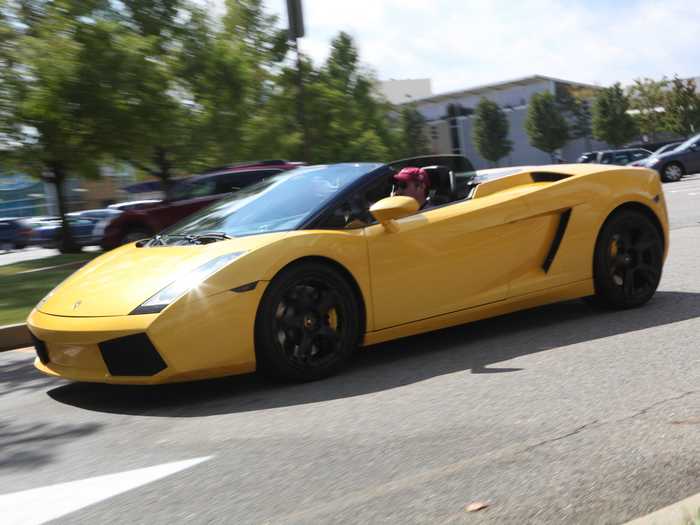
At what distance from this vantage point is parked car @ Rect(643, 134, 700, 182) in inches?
1136

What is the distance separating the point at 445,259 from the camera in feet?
17.2

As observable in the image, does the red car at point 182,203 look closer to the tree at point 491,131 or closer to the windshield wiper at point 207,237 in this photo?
the windshield wiper at point 207,237

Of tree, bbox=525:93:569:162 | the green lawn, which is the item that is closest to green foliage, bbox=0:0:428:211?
the green lawn

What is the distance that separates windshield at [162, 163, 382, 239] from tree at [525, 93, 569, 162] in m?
65.3

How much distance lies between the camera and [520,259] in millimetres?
5613

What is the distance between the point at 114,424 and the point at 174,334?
509 millimetres

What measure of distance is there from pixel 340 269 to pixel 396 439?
1.42 meters

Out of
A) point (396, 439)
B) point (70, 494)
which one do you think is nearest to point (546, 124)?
point (396, 439)

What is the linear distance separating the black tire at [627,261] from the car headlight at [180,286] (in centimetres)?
275

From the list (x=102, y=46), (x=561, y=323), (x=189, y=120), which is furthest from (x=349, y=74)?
(x=561, y=323)

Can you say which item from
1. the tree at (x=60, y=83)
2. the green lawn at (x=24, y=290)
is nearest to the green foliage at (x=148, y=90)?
the tree at (x=60, y=83)

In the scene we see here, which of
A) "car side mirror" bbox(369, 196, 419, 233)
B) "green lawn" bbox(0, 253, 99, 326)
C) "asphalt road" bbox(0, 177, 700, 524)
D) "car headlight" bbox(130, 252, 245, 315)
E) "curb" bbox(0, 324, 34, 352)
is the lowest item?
"asphalt road" bbox(0, 177, 700, 524)

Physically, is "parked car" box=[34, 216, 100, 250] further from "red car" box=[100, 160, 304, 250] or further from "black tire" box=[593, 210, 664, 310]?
"black tire" box=[593, 210, 664, 310]

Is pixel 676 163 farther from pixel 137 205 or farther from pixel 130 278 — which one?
pixel 130 278
